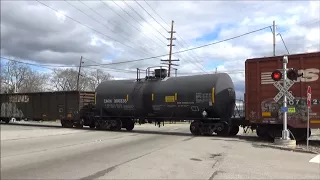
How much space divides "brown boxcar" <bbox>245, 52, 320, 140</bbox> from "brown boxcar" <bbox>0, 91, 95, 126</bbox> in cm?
1449

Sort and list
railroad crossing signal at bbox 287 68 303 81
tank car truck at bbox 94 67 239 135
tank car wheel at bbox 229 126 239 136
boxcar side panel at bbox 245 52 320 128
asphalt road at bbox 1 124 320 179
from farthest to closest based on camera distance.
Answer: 1. tank car wheel at bbox 229 126 239 136
2. tank car truck at bbox 94 67 239 135
3. boxcar side panel at bbox 245 52 320 128
4. railroad crossing signal at bbox 287 68 303 81
5. asphalt road at bbox 1 124 320 179

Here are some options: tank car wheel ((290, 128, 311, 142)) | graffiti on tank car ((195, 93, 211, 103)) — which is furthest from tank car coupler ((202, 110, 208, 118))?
tank car wheel ((290, 128, 311, 142))

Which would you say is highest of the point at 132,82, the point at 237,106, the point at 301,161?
the point at 132,82

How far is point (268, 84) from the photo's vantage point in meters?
17.4

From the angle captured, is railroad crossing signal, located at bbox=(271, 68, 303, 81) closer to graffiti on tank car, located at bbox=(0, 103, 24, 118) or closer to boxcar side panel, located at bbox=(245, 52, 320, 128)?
boxcar side panel, located at bbox=(245, 52, 320, 128)

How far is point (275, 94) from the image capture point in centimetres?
1719

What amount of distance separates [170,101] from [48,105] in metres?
12.6

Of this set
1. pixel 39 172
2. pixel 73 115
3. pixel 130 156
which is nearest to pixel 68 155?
pixel 130 156

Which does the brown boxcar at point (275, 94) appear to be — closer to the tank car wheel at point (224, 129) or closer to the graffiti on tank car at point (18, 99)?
the tank car wheel at point (224, 129)

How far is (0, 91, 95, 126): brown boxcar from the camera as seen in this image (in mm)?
27469

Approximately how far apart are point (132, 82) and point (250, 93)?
920cm

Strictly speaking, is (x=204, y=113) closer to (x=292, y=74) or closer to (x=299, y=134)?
(x=299, y=134)

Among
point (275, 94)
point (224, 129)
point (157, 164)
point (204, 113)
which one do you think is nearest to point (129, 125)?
point (204, 113)

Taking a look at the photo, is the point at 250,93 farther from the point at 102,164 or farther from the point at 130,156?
the point at 102,164
